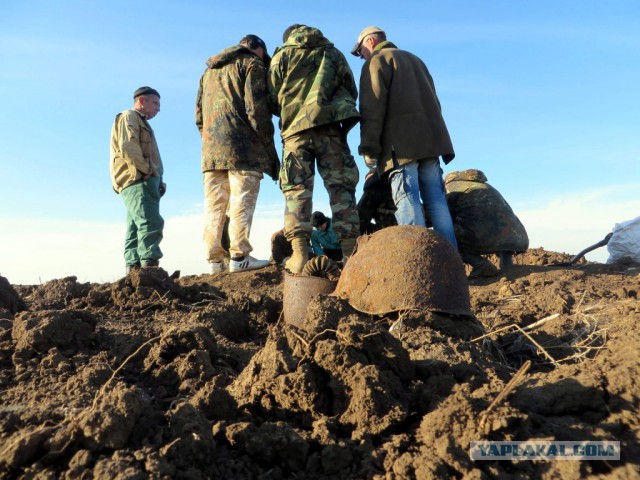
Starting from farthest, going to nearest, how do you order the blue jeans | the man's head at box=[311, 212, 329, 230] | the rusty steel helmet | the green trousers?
the man's head at box=[311, 212, 329, 230] < the green trousers < the blue jeans < the rusty steel helmet

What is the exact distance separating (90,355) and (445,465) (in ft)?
7.05

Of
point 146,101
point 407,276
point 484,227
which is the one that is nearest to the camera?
point 407,276

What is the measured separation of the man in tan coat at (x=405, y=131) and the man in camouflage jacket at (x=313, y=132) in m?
0.21

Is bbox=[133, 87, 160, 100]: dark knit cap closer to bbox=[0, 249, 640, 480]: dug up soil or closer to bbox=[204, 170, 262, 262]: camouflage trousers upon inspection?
bbox=[204, 170, 262, 262]: camouflage trousers

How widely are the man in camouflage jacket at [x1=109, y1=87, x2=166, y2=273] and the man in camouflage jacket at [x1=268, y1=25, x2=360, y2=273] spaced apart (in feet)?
6.87

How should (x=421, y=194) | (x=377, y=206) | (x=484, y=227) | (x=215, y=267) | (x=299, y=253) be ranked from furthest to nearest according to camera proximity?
1. (x=215, y=267)
2. (x=484, y=227)
3. (x=377, y=206)
4. (x=421, y=194)
5. (x=299, y=253)

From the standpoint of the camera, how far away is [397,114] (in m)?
5.47

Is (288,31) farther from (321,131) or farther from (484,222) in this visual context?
(484,222)

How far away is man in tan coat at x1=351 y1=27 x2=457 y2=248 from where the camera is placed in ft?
17.6

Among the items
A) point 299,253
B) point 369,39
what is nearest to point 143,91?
point 369,39

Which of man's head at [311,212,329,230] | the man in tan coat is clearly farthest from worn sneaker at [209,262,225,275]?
the man in tan coat

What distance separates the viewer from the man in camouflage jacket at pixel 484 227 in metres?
6.12

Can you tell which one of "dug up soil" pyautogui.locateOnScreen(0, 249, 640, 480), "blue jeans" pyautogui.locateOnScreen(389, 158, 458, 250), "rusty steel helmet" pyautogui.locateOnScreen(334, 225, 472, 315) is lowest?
"dug up soil" pyautogui.locateOnScreen(0, 249, 640, 480)

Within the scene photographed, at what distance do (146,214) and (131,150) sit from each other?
2.44 ft
